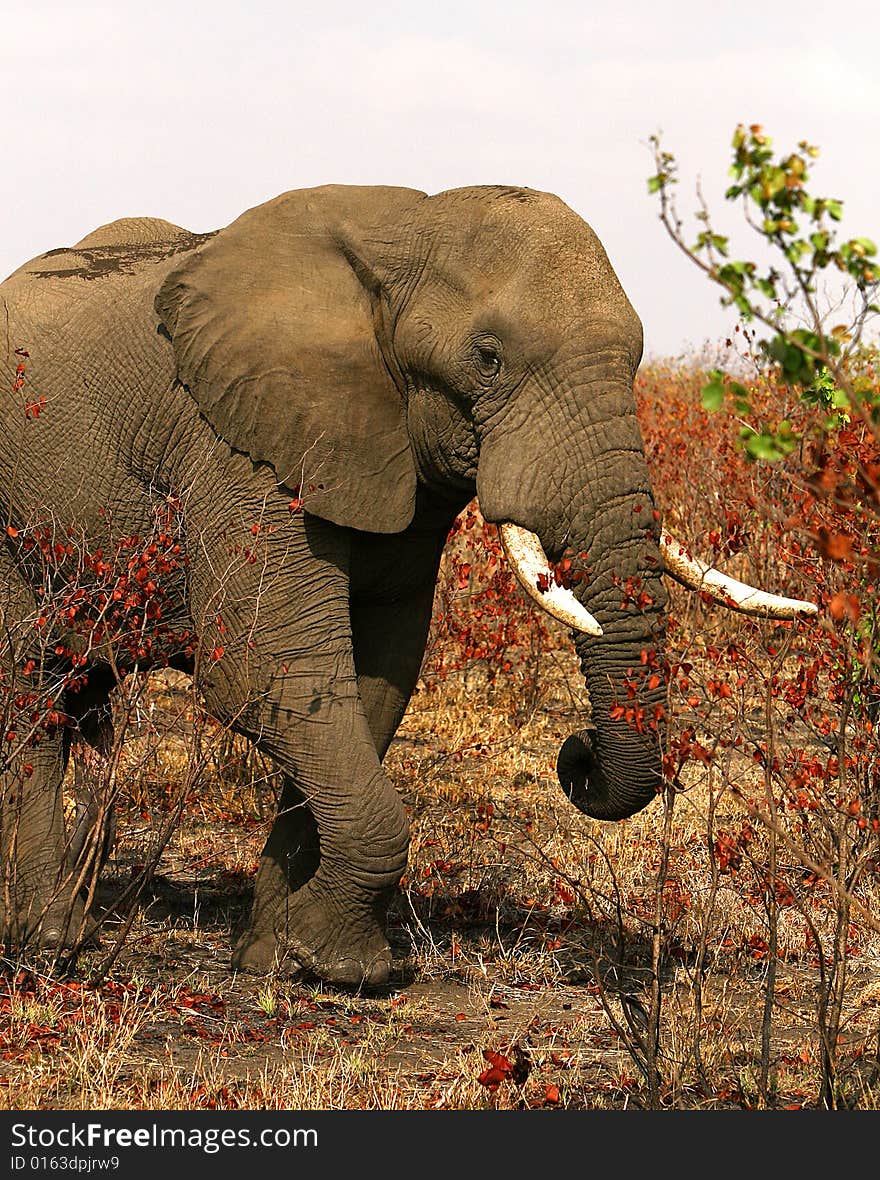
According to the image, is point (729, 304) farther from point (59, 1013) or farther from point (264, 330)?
point (59, 1013)

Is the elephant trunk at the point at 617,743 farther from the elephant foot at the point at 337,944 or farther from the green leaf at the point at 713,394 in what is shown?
the green leaf at the point at 713,394

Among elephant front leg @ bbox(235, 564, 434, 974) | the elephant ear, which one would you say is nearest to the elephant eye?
the elephant ear

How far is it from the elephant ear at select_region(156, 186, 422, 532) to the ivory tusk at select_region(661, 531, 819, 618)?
996 mm

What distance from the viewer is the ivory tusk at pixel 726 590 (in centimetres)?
522

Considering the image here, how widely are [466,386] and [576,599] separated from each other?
2.66ft

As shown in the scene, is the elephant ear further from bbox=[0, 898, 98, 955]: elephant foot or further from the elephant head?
bbox=[0, 898, 98, 955]: elephant foot

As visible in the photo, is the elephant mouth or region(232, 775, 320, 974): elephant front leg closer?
the elephant mouth

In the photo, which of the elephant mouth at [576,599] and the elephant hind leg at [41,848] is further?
the elephant hind leg at [41,848]

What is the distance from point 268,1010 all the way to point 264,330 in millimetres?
2371

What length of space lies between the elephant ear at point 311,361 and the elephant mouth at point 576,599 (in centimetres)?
66

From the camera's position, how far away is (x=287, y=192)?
20.6ft

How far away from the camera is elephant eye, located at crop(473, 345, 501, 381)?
218 inches

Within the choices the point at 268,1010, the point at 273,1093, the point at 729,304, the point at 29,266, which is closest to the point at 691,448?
the point at 29,266

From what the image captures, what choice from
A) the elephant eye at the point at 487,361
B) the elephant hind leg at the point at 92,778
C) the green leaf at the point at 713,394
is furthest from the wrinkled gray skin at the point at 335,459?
the green leaf at the point at 713,394
